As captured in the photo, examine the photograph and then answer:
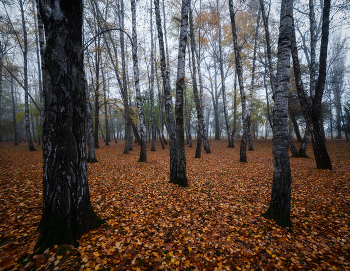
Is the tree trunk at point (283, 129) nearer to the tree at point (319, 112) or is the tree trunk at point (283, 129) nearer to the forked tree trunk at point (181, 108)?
the forked tree trunk at point (181, 108)

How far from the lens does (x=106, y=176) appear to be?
656cm

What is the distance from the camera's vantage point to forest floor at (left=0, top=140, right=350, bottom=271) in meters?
2.37

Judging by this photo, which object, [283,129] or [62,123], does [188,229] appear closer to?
[283,129]

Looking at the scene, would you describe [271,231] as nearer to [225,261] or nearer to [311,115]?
[225,261]

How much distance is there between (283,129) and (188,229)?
3191 millimetres

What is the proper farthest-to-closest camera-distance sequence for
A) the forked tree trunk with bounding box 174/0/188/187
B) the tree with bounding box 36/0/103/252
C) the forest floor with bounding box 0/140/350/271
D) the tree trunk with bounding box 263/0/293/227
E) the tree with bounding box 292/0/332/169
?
1. the tree with bounding box 292/0/332/169
2. the forked tree trunk with bounding box 174/0/188/187
3. the tree trunk with bounding box 263/0/293/227
4. the tree with bounding box 36/0/103/252
5. the forest floor with bounding box 0/140/350/271

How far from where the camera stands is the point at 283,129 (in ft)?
11.0

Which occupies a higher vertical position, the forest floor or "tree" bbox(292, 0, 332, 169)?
"tree" bbox(292, 0, 332, 169)

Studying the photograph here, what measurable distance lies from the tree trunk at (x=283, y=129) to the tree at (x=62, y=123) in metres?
4.30

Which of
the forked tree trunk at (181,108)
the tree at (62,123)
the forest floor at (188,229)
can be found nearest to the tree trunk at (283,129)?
the forest floor at (188,229)

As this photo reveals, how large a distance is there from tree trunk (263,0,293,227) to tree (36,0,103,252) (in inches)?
169

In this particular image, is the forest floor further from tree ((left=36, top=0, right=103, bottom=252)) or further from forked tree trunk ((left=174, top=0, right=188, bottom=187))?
forked tree trunk ((left=174, top=0, right=188, bottom=187))

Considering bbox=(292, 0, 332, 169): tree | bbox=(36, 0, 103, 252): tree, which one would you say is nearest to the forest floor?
bbox=(36, 0, 103, 252): tree

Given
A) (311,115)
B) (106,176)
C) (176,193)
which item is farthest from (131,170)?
(311,115)
